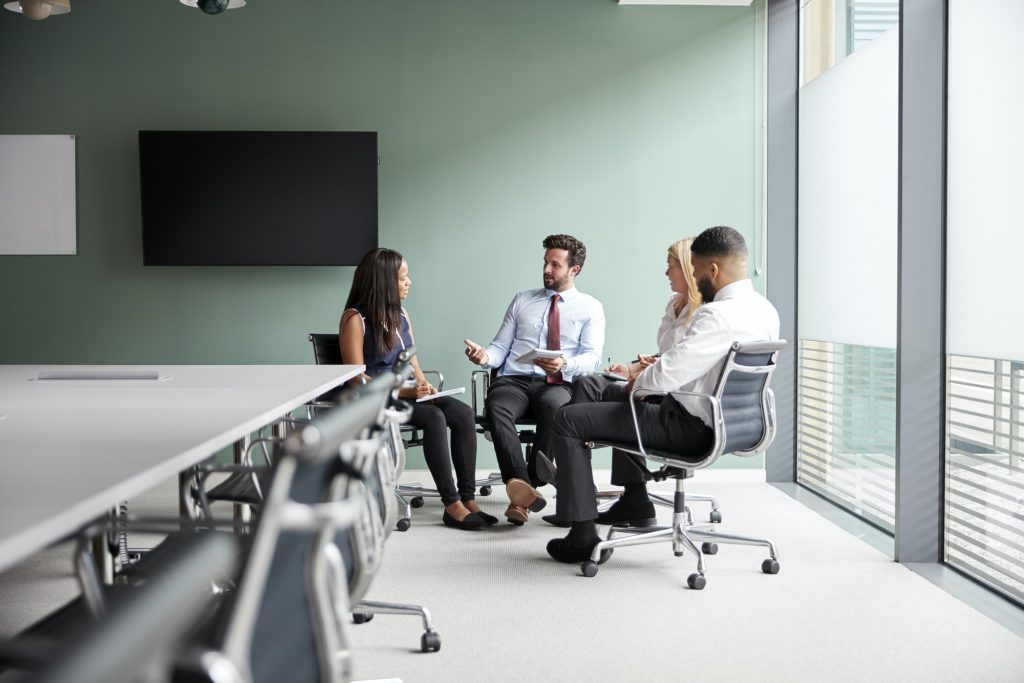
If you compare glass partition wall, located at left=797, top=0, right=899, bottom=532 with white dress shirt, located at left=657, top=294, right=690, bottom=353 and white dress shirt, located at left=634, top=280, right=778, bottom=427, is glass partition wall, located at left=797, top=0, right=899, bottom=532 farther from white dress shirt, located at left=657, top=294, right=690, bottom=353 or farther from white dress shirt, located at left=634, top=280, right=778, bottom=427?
white dress shirt, located at left=634, top=280, right=778, bottom=427

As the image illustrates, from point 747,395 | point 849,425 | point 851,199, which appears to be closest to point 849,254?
point 851,199

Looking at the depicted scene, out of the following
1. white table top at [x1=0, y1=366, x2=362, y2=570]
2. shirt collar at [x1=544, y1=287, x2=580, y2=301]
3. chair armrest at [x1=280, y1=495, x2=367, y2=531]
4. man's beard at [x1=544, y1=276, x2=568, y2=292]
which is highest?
man's beard at [x1=544, y1=276, x2=568, y2=292]

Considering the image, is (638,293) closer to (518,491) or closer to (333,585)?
(518,491)

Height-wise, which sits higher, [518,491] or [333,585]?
[333,585]

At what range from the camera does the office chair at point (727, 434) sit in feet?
11.5

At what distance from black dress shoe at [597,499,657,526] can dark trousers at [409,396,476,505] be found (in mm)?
735

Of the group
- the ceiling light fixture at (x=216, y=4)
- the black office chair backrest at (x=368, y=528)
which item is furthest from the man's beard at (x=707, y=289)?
the ceiling light fixture at (x=216, y=4)

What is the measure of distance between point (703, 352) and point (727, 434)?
0.34 m

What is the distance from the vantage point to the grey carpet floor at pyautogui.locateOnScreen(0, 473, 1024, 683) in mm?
2723

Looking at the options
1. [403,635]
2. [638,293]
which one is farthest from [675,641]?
[638,293]

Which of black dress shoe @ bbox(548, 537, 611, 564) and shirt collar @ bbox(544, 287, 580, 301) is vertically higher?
shirt collar @ bbox(544, 287, 580, 301)

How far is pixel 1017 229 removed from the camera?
10.9 ft

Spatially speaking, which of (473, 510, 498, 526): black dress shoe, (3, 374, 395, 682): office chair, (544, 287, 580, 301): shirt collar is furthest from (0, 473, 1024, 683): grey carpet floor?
(544, 287, 580, 301): shirt collar

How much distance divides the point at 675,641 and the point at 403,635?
0.87m
